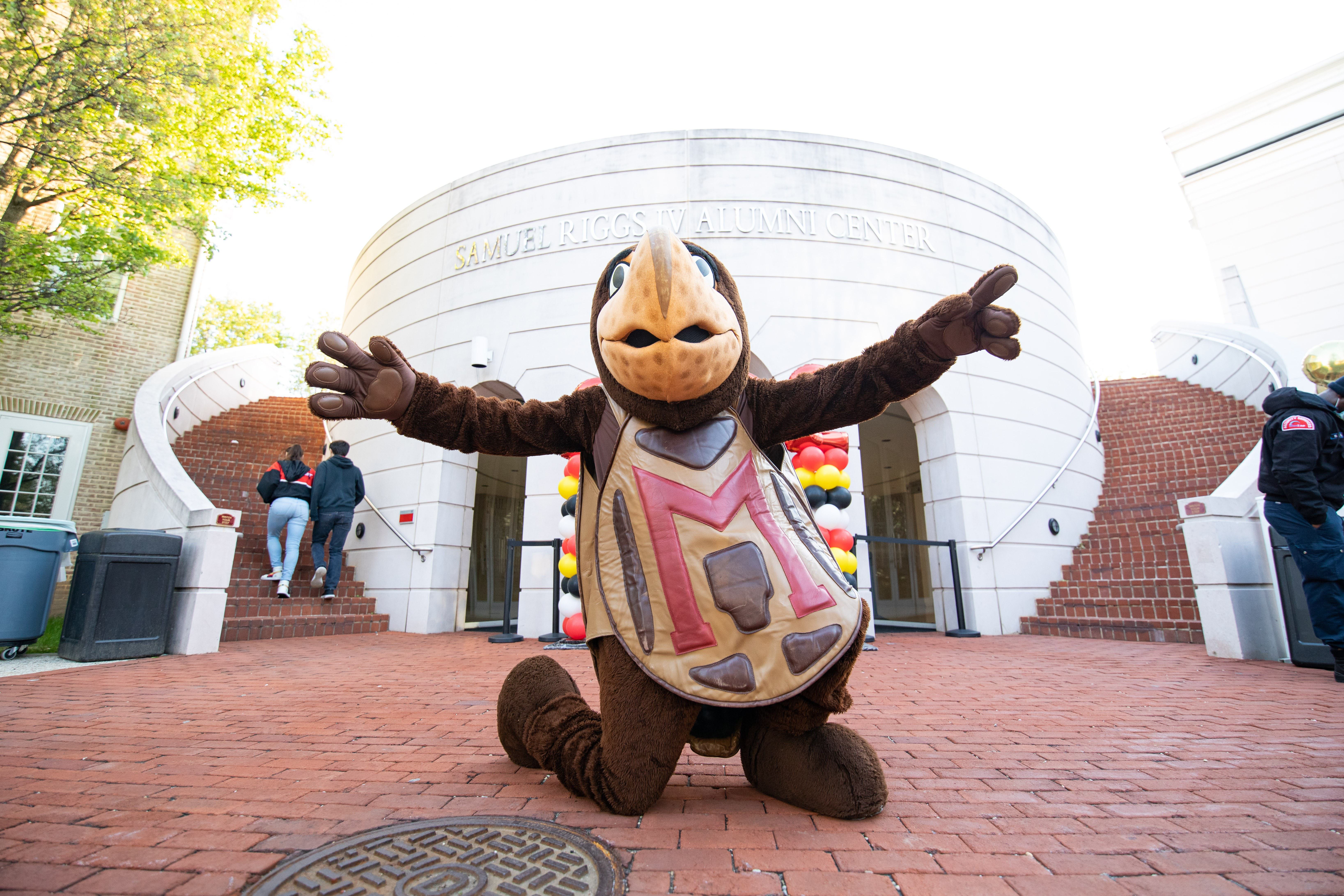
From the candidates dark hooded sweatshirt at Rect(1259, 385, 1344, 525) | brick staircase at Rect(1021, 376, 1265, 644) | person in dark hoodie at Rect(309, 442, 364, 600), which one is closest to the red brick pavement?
dark hooded sweatshirt at Rect(1259, 385, 1344, 525)

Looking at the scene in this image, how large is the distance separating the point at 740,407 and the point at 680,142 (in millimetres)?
7752

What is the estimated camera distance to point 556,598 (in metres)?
7.32

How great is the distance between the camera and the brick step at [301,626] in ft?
22.1

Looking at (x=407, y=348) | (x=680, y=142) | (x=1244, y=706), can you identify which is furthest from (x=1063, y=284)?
(x=407, y=348)

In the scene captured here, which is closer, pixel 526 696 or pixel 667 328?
pixel 667 328

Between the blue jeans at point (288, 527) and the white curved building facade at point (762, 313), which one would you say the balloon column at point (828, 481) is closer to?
the white curved building facade at point (762, 313)

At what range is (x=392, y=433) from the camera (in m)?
8.98

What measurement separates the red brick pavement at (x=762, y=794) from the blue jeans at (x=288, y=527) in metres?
3.20

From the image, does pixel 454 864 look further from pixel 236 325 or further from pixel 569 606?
pixel 236 325

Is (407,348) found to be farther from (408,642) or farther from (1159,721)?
(1159,721)

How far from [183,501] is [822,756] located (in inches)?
267

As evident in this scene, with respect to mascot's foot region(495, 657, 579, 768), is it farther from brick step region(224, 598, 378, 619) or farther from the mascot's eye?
brick step region(224, 598, 378, 619)

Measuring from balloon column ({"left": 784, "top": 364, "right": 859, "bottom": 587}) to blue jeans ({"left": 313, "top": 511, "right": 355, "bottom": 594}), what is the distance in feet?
18.1

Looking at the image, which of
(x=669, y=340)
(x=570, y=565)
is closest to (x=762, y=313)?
(x=570, y=565)
